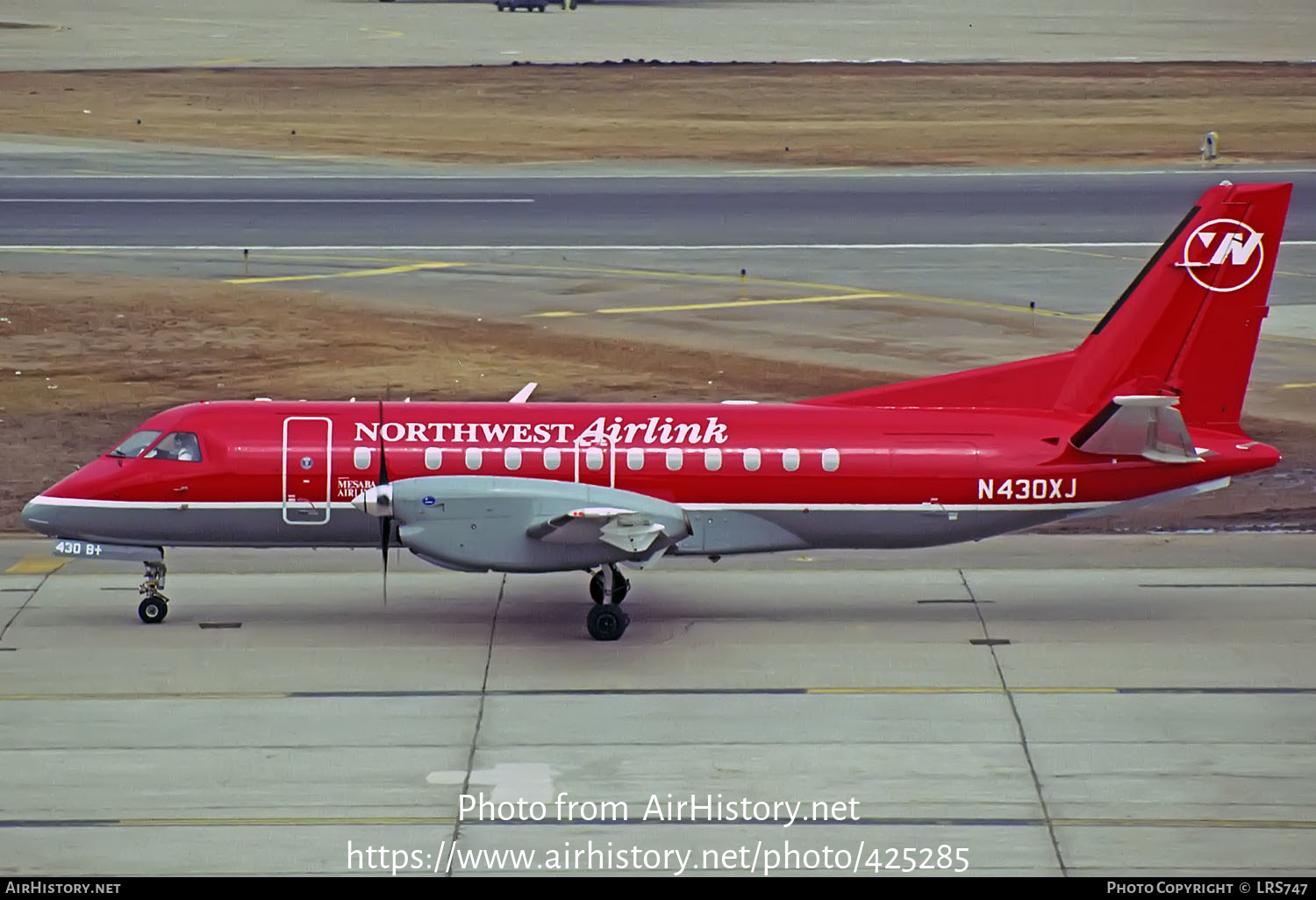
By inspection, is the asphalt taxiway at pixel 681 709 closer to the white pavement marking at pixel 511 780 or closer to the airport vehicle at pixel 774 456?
the white pavement marking at pixel 511 780

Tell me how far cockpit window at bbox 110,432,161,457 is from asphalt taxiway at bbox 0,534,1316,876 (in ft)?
8.41

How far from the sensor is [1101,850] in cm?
1845

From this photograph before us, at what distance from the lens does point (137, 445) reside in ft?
84.5

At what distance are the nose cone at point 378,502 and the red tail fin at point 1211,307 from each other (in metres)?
10.8

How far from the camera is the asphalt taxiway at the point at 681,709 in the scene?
18828 mm

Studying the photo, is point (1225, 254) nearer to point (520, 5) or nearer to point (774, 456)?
point (774, 456)

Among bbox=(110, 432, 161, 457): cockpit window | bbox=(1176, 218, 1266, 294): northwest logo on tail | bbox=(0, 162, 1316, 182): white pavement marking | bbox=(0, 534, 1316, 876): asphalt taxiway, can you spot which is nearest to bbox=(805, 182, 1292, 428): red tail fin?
bbox=(1176, 218, 1266, 294): northwest logo on tail

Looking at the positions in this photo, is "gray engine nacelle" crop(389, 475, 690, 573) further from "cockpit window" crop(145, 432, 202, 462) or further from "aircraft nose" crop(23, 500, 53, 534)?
"aircraft nose" crop(23, 500, 53, 534)

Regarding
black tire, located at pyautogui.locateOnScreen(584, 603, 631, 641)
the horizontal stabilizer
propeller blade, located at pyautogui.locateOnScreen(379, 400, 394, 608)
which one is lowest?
black tire, located at pyautogui.locateOnScreen(584, 603, 631, 641)

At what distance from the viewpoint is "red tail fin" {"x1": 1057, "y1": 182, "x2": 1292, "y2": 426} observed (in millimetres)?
25812

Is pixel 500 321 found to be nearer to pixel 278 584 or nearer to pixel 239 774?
pixel 278 584

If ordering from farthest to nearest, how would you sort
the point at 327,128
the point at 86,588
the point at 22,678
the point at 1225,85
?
the point at 1225,85
the point at 327,128
the point at 86,588
the point at 22,678

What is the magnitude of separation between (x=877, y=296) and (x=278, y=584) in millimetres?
27074
